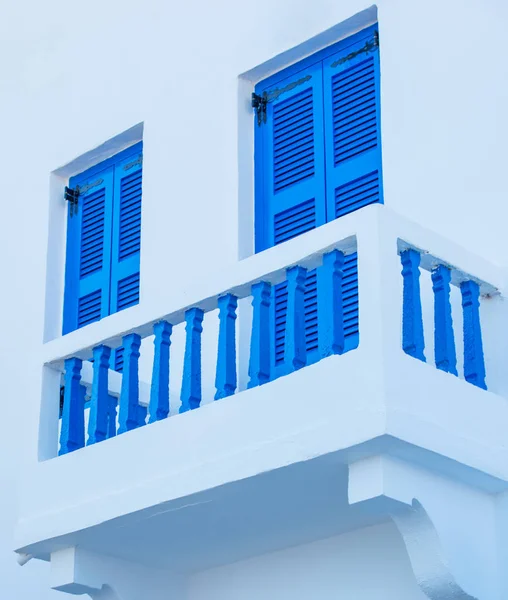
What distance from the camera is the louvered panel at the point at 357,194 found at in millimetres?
6926

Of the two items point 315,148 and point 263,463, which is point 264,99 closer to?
point 315,148

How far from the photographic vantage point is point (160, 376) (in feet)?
20.4

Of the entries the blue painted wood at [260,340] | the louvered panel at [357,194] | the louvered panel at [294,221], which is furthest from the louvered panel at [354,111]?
the blue painted wood at [260,340]

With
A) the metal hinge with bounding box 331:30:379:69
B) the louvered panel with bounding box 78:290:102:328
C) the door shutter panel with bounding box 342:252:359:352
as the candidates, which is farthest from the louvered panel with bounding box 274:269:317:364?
the louvered panel with bounding box 78:290:102:328

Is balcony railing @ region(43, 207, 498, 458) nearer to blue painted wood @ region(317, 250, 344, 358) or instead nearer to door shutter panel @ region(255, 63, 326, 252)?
blue painted wood @ region(317, 250, 344, 358)

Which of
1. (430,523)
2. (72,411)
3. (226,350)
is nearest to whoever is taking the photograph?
(430,523)

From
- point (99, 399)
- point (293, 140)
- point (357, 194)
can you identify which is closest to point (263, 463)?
point (99, 399)

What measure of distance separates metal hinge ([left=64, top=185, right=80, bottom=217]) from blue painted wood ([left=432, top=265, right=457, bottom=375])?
3.08 meters

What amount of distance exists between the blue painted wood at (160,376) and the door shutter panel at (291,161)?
3.68ft

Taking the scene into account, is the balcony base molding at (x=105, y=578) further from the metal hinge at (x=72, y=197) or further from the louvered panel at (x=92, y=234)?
the metal hinge at (x=72, y=197)

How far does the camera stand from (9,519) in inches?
315

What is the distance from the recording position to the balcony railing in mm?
5570

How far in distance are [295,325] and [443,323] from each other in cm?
58

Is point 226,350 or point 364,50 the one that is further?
point 364,50
